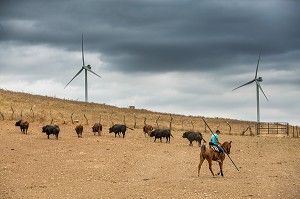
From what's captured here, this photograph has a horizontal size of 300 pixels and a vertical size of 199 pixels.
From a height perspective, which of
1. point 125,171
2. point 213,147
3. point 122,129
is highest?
point 122,129

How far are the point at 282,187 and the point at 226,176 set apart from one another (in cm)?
393

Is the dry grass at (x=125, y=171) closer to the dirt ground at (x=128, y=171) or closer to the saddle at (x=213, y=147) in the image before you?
the dirt ground at (x=128, y=171)

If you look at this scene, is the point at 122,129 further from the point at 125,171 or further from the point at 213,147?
the point at 213,147

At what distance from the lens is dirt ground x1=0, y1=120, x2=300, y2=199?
851 inches

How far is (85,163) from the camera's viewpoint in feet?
101

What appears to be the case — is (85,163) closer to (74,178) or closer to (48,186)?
(74,178)

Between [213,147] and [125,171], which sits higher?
[213,147]

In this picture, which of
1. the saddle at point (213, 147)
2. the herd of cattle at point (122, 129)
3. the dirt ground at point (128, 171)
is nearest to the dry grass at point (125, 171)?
the dirt ground at point (128, 171)

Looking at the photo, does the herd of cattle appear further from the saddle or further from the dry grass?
the saddle

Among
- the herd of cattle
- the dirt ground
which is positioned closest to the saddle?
the dirt ground

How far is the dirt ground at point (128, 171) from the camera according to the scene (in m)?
21.6

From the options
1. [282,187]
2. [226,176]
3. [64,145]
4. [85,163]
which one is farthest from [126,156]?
[282,187]

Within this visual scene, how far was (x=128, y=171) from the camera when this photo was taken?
92.8ft

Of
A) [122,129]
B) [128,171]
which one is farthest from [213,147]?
[122,129]
